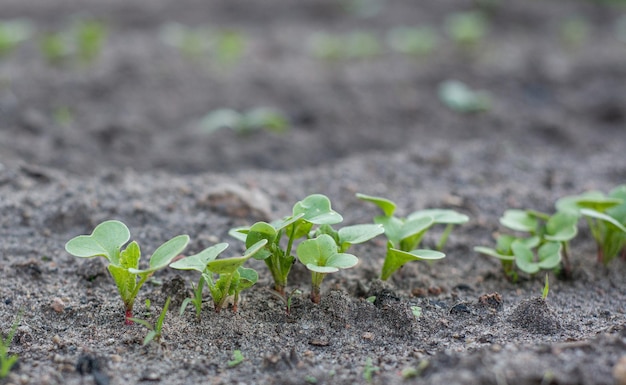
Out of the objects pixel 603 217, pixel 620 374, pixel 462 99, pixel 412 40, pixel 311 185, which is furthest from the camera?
pixel 412 40

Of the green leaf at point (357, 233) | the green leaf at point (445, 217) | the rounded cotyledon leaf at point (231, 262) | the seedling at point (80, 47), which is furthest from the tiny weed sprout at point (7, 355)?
the seedling at point (80, 47)

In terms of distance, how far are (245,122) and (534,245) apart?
207cm

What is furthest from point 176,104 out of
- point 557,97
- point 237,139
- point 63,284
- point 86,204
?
point 557,97

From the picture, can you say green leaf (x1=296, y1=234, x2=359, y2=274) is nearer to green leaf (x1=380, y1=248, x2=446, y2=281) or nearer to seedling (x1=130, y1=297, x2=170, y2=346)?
green leaf (x1=380, y1=248, x2=446, y2=281)

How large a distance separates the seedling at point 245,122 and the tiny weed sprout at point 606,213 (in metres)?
1.93

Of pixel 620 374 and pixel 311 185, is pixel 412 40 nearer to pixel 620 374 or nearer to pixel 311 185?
pixel 311 185

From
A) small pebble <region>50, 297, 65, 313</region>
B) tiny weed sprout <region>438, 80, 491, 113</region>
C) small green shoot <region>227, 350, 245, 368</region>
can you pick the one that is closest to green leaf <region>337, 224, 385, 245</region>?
small green shoot <region>227, 350, 245, 368</region>

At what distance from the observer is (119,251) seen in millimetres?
2002

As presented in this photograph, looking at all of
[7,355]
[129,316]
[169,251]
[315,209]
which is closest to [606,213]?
[315,209]

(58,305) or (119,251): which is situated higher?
(119,251)

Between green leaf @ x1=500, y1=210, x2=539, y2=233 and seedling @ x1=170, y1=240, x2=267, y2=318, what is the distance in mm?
1002

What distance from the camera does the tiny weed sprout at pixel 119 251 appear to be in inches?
75.8

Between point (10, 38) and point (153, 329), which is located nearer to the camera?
point (153, 329)

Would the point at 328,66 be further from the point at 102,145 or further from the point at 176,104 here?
the point at 102,145
